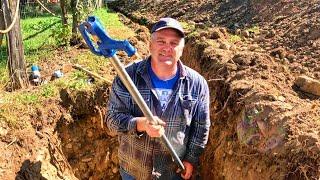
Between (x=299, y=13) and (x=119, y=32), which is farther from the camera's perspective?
(x=119, y=32)

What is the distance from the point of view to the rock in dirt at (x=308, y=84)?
172 inches

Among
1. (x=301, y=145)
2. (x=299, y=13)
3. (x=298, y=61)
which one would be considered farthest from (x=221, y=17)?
(x=301, y=145)

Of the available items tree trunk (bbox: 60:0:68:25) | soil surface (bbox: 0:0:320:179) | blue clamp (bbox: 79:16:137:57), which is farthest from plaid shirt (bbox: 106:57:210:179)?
tree trunk (bbox: 60:0:68:25)

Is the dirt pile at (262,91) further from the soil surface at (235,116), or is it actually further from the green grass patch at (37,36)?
the green grass patch at (37,36)

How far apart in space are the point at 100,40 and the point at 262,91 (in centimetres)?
251

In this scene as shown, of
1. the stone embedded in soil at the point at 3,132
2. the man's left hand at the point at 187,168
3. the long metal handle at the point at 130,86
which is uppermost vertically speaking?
the long metal handle at the point at 130,86

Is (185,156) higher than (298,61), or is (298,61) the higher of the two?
(298,61)

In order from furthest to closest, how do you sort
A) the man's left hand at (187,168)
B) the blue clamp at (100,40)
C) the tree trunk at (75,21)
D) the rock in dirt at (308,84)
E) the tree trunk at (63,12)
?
the tree trunk at (63,12) → the tree trunk at (75,21) → the rock in dirt at (308,84) → the man's left hand at (187,168) → the blue clamp at (100,40)

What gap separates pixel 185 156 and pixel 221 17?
581 cm

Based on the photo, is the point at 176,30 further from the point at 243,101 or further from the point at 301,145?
the point at 243,101

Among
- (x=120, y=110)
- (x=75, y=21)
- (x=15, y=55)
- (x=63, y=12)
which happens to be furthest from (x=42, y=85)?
(x=120, y=110)

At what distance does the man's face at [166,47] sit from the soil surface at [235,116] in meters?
1.54

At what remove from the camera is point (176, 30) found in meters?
2.55

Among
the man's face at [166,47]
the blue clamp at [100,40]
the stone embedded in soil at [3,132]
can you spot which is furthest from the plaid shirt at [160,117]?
the stone embedded in soil at [3,132]
